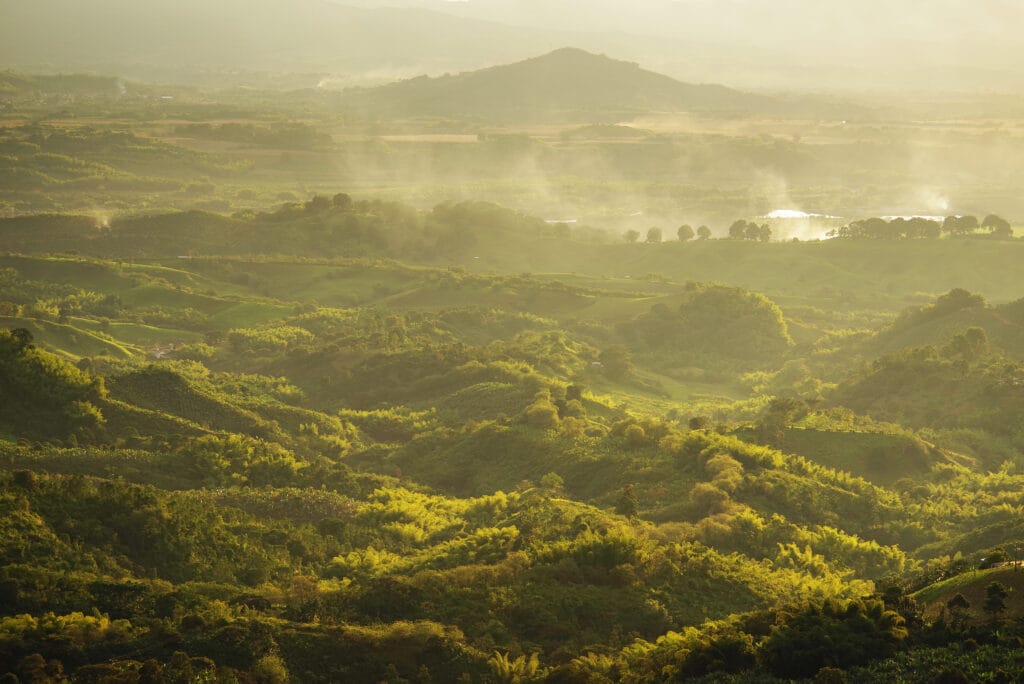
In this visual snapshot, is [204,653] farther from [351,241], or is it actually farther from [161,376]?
[351,241]

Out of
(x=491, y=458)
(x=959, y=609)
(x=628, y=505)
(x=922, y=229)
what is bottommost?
(x=491, y=458)

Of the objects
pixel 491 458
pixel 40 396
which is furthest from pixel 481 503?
pixel 40 396

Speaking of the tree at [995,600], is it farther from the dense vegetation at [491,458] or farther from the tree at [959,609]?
the tree at [959,609]

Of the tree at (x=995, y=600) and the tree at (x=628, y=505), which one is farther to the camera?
the tree at (x=628, y=505)

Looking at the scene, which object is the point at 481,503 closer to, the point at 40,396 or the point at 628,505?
the point at 628,505

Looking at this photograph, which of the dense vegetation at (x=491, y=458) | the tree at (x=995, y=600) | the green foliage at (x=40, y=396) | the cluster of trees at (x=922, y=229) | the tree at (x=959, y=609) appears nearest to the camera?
the tree at (x=995, y=600)

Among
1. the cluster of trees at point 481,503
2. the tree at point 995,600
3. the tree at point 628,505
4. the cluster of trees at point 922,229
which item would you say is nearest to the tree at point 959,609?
the cluster of trees at point 481,503

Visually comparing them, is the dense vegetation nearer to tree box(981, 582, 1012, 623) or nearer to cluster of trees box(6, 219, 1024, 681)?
cluster of trees box(6, 219, 1024, 681)

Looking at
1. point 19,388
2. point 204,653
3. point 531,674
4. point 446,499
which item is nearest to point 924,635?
point 531,674

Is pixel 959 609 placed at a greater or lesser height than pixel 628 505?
greater
